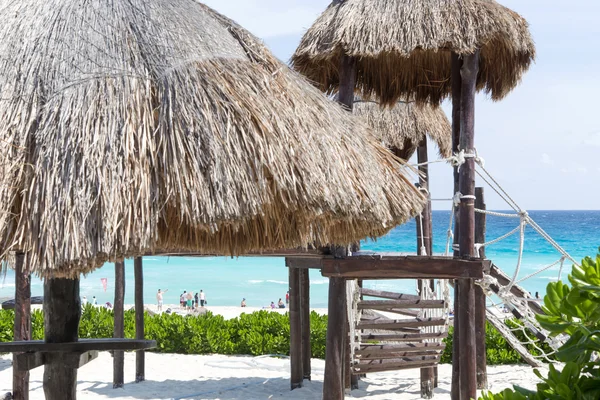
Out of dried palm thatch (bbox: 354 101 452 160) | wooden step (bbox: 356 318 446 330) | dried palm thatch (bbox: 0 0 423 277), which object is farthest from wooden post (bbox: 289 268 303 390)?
dried palm thatch (bbox: 0 0 423 277)

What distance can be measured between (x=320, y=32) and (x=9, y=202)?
3.86 meters

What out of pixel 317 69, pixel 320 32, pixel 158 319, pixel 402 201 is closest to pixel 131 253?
pixel 402 201

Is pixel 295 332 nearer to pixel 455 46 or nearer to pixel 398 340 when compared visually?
pixel 398 340

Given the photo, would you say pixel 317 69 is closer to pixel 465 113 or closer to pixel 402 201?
pixel 465 113

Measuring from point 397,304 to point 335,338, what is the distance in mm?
1333

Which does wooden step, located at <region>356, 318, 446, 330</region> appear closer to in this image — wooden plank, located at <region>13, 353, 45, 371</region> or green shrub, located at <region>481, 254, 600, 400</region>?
wooden plank, located at <region>13, 353, 45, 371</region>

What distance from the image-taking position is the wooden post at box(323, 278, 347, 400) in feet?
20.9

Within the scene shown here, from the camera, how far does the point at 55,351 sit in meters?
3.82

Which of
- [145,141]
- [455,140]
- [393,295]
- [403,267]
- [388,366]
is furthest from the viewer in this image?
[393,295]

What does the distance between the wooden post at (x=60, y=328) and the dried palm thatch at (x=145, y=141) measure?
0.95 m

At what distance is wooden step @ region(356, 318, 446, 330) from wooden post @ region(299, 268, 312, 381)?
134cm

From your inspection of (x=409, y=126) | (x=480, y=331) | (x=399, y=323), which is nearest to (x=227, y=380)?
(x=399, y=323)

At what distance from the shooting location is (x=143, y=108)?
302cm

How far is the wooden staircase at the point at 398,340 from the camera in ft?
25.1
